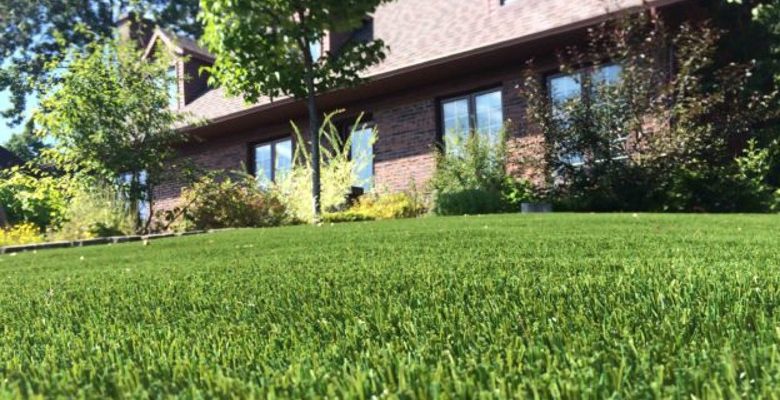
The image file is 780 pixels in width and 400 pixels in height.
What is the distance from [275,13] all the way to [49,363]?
8192 mm

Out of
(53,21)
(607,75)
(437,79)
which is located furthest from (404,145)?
(53,21)

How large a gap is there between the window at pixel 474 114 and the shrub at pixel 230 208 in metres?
3.83

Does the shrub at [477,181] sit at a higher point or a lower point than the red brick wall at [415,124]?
lower

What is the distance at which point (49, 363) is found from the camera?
1.67 metres

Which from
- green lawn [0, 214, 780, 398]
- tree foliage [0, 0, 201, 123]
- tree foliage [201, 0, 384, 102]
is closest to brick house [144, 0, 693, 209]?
tree foliage [201, 0, 384, 102]

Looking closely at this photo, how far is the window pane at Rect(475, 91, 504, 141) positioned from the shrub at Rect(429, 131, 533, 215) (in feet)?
3.77

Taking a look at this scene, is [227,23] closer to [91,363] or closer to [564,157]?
[564,157]

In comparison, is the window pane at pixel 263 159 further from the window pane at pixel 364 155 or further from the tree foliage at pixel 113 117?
the tree foliage at pixel 113 117

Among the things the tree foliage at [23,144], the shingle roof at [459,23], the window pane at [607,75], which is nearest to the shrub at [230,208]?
the shingle roof at [459,23]

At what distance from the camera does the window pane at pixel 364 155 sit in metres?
13.3

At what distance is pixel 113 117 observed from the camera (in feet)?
37.0

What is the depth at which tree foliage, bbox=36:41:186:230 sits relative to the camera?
1123 centimetres

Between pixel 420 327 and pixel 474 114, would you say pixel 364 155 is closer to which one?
pixel 474 114

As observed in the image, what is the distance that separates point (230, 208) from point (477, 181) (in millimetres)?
4213
